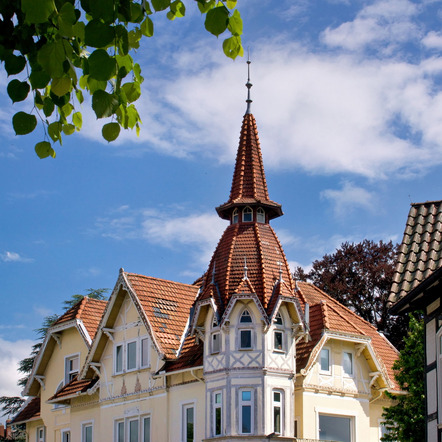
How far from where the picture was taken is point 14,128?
676 centimetres

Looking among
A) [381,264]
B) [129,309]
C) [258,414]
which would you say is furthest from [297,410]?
[381,264]

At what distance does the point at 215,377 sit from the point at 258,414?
7.03ft

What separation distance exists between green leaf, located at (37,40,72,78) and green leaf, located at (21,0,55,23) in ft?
1.09

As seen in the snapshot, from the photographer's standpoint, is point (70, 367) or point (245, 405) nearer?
point (245, 405)

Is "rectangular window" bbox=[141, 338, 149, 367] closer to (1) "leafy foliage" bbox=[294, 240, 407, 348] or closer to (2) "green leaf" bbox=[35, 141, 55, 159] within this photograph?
(1) "leafy foliage" bbox=[294, 240, 407, 348]

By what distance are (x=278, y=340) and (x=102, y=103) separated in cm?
2681

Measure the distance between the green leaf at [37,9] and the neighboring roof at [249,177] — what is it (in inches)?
1162

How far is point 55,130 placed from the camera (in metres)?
7.83

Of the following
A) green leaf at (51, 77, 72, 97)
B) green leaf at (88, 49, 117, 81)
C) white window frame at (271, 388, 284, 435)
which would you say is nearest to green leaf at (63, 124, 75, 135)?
green leaf at (51, 77, 72, 97)

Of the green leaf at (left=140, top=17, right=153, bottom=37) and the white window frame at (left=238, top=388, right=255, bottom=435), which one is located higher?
the green leaf at (left=140, top=17, right=153, bottom=37)

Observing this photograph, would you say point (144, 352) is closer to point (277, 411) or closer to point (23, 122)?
point (277, 411)

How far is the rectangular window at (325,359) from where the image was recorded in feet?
112

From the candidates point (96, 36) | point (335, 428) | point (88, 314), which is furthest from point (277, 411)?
point (96, 36)

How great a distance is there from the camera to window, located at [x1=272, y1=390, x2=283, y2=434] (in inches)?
1251
